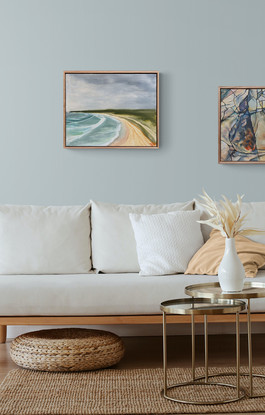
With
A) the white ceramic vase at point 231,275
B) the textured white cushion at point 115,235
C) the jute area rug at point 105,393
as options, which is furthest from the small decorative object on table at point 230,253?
the textured white cushion at point 115,235

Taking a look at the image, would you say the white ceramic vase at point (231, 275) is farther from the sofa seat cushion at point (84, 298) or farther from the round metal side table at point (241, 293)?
the sofa seat cushion at point (84, 298)

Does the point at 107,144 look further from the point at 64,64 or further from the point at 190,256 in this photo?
the point at 190,256

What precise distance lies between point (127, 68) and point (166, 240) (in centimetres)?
138

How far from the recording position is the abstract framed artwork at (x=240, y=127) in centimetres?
459

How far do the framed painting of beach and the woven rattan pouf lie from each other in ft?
5.28

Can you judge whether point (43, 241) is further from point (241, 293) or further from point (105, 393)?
point (241, 293)

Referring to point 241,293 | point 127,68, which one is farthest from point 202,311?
point 127,68

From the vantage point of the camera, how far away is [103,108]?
14.8ft

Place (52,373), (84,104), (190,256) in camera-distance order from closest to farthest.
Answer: (52,373), (190,256), (84,104)

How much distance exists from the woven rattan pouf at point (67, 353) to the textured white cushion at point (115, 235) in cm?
67

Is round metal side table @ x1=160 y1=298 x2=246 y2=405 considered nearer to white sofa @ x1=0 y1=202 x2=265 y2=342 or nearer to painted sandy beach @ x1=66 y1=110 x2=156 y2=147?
white sofa @ x1=0 y1=202 x2=265 y2=342

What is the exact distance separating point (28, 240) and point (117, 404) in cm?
151

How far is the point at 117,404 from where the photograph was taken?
2773 millimetres

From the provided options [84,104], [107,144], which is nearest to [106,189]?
[107,144]
